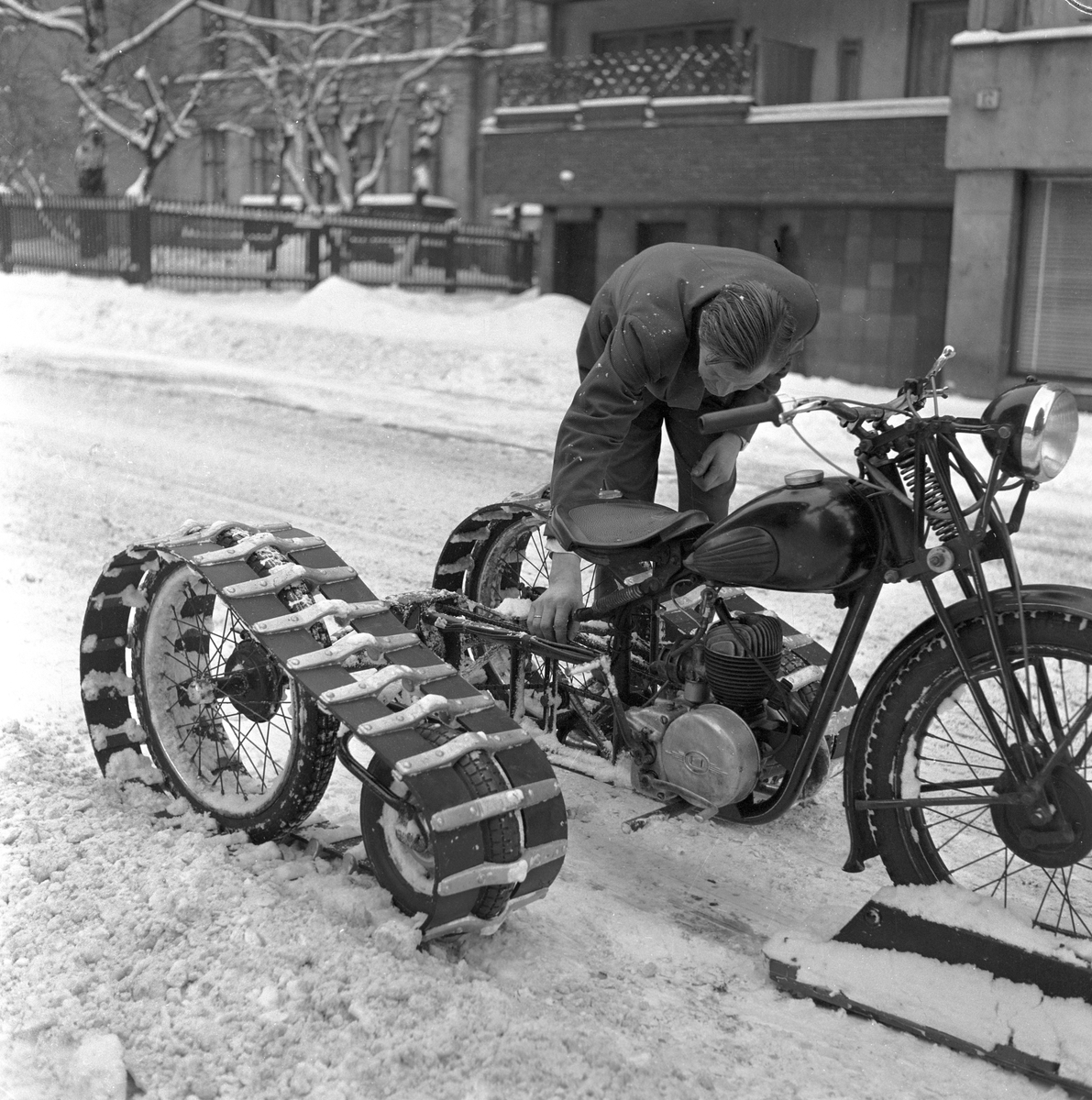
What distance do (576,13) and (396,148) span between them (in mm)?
17665

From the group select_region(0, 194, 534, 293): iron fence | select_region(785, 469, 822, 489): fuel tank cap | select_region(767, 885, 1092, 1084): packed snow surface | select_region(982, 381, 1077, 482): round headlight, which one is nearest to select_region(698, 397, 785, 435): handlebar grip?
select_region(785, 469, 822, 489): fuel tank cap

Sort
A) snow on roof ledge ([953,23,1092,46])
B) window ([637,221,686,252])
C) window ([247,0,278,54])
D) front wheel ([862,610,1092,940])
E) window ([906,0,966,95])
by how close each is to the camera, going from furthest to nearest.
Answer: window ([247,0,278,54])
window ([637,221,686,252])
window ([906,0,966,95])
snow on roof ledge ([953,23,1092,46])
front wheel ([862,610,1092,940])

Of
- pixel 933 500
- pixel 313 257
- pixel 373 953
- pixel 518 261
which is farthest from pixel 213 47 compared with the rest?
pixel 373 953

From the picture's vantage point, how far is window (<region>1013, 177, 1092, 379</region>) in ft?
50.8

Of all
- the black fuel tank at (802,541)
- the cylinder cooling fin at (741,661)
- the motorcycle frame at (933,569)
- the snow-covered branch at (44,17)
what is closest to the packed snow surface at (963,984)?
the motorcycle frame at (933,569)

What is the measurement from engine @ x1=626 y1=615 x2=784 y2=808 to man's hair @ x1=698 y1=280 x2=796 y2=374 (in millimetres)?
690

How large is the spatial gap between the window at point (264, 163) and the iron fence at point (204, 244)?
15.1m

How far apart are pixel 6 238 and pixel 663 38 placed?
41.0ft

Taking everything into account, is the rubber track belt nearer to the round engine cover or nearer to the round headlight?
the round engine cover

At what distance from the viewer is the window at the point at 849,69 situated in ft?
67.3

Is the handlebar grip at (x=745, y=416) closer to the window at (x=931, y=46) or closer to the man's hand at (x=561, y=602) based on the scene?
the man's hand at (x=561, y=602)

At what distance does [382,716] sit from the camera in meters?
3.18

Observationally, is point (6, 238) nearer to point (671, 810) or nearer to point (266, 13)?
point (266, 13)

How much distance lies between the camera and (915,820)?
3.23m
